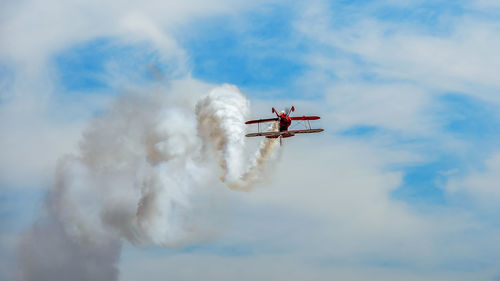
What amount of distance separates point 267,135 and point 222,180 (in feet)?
51.9

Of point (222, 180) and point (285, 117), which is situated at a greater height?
point (285, 117)

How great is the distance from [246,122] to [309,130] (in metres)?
16.1

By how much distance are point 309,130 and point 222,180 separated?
2439 centimetres

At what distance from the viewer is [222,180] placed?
162 m

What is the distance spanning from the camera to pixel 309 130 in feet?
509

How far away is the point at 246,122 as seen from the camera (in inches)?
6388

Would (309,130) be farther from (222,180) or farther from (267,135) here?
(222,180)

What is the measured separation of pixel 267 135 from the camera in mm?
157500

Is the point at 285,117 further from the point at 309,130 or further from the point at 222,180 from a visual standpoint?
the point at 222,180

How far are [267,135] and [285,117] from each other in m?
5.98

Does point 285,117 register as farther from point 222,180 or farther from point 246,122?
point 222,180

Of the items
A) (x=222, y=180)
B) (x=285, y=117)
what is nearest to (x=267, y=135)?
(x=285, y=117)

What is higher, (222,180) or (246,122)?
(246,122)

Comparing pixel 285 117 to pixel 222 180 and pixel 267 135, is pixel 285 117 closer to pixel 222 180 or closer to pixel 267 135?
pixel 267 135
